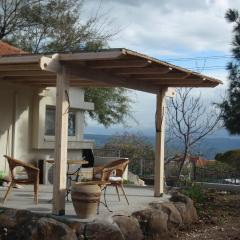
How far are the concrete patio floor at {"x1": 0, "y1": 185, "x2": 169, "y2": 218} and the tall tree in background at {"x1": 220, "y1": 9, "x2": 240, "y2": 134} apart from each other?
280 centimetres

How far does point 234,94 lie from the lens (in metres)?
14.5

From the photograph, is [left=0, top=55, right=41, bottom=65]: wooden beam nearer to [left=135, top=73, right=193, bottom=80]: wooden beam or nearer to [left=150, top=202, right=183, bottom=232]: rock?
[left=135, top=73, right=193, bottom=80]: wooden beam

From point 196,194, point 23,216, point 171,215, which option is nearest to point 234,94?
point 196,194

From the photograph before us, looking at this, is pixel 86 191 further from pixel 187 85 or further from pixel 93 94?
pixel 93 94

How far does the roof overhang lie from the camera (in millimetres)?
9304

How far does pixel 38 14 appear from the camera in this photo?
26812 millimetres

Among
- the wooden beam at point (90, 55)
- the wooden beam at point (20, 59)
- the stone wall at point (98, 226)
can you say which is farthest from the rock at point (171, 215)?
the wooden beam at point (20, 59)

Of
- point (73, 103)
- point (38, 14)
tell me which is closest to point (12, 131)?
point (73, 103)

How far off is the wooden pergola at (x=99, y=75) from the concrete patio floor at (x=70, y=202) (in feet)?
1.66

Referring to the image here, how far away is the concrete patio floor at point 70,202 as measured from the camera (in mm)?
9977

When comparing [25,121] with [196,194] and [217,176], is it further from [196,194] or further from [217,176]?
[217,176]

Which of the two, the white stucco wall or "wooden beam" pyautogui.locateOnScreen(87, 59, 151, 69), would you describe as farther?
the white stucco wall

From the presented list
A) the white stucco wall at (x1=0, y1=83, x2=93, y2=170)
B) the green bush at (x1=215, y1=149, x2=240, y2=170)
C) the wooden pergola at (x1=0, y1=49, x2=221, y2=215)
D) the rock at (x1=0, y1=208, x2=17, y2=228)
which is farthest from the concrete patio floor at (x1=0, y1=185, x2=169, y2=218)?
the green bush at (x1=215, y1=149, x2=240, y2=170)

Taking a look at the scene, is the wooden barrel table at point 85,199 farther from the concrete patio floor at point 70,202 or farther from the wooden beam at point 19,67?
the wooden beam at point 19,67
